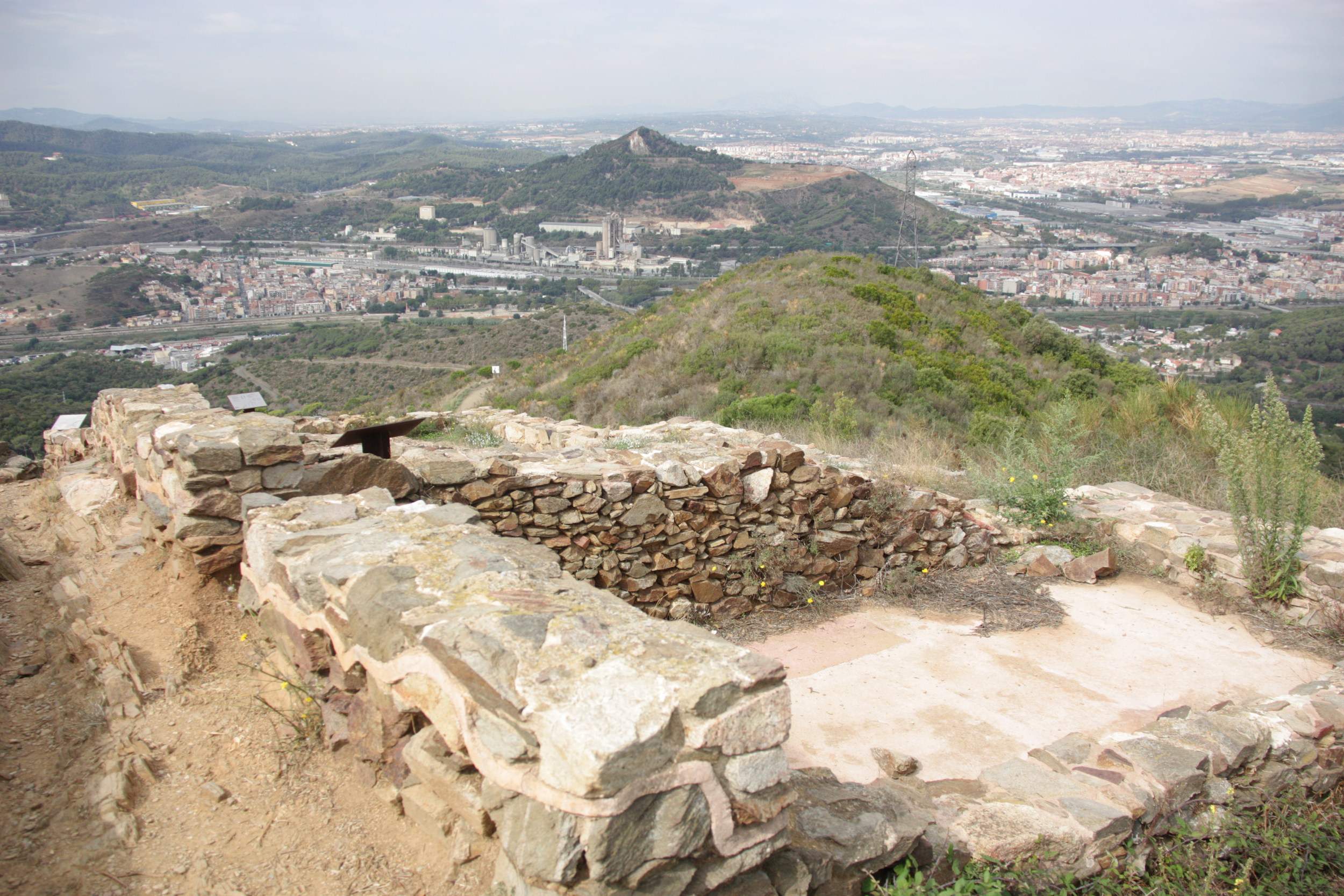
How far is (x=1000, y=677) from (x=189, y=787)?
4.19m

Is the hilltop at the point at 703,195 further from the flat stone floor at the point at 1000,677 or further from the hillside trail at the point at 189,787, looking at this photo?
the hillside trail at the point at 189,787

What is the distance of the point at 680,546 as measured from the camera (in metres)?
5.47

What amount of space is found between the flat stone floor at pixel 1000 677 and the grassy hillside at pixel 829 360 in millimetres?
5877

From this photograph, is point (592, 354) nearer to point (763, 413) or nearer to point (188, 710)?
point (763, 413)

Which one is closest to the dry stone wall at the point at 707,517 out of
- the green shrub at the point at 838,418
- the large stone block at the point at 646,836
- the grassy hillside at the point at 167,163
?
the large stone block at the point at 646,836

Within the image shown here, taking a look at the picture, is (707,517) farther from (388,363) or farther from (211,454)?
(388,363)

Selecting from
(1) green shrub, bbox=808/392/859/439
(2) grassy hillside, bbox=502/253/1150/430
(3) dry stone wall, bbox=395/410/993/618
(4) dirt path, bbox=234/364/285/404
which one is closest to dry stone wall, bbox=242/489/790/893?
(3) dry stone wall, bbox=395/410/993/618

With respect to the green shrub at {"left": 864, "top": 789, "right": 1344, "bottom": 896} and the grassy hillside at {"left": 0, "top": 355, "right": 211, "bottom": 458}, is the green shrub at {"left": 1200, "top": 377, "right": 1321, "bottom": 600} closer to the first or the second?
the green shrub at {"left": 864, "top": 789, "right": 1344, "bottom": 896}

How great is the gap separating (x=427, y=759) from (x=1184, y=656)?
4.90 metres

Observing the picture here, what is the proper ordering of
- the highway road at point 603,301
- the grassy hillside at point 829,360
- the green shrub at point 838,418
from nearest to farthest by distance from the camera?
the green shrub at point 838,418
the grassy hillside at point 829,360
the highway road at point 603,301

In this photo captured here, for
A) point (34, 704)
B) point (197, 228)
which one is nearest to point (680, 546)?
point (34, 704)

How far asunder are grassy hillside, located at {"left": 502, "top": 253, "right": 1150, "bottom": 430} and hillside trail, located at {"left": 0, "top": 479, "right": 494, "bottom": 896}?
884cm

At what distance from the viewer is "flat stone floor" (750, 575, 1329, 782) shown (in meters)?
4.05

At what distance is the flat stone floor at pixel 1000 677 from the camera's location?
405 cm
